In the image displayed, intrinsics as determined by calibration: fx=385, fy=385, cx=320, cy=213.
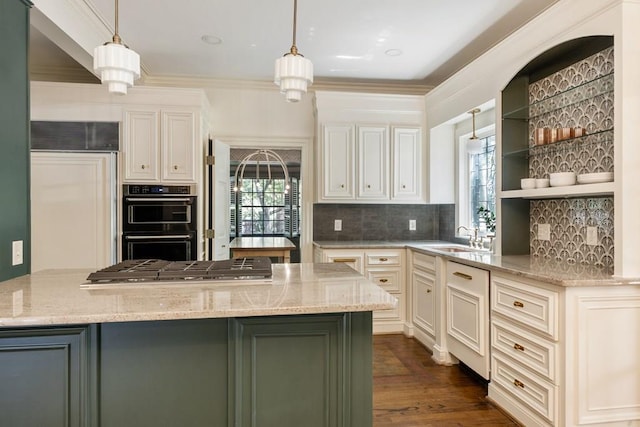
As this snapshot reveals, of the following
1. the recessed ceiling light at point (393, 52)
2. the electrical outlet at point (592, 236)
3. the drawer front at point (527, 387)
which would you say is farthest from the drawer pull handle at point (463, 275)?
the recessed ceiling light at point (393, 52)

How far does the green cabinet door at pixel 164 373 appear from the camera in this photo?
1.51m

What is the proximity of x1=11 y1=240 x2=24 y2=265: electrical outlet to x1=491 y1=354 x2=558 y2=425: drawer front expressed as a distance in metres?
2.83

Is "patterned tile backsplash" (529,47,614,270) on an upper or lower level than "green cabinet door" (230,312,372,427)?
upper

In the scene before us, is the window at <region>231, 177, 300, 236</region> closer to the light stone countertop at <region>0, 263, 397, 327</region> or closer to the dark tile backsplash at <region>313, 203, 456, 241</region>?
the dark tile backsplash at <region>313, 203, 456, 241</region>

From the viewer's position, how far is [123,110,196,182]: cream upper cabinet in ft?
12.0

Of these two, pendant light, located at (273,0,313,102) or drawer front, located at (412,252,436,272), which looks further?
drawer front, located at (412,252,436,272)

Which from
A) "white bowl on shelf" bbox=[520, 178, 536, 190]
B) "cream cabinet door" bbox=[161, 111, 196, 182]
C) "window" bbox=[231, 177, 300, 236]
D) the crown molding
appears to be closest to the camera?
"white bowl on shelf" bbox=[520, 178, 536, 190]

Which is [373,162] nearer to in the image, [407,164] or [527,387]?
[407,164]

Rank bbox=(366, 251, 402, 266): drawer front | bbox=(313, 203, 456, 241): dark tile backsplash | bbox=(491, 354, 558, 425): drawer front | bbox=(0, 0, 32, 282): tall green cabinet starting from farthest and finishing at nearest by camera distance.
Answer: bbox=(313, 203, 456, 241): dark tile backsplash
bbox=(366, 251, 402, 266): drawer front
bbox=(491, 354, 558, 425): drawer front
bbox=(0, 0, 32, 282): tall green cabinet

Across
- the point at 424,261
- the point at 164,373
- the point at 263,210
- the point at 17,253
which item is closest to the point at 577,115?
the point at 424,261

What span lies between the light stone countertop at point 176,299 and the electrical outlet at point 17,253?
0.12 metres

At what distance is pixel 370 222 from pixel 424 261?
3.66ft

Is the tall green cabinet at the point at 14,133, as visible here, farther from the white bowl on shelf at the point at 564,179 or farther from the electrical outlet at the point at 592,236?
the electrical outlet at the point at 592,236

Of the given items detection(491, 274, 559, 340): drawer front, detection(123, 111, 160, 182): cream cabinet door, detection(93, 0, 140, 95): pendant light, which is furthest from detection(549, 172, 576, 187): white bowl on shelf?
detection(123, 111, 160, 182): cream cabinet door
